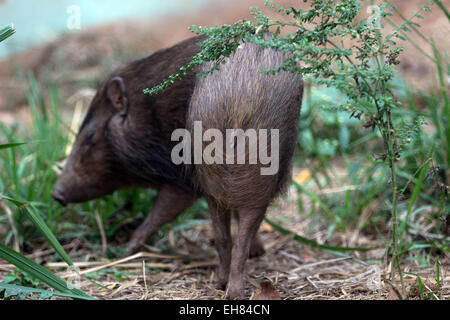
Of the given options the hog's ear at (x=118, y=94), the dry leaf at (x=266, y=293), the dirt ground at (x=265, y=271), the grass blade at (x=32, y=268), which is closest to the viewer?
the grass blade at (x=32, y=268)

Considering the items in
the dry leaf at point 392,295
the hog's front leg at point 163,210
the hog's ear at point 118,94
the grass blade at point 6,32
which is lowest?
the dry leaf at point 392,295

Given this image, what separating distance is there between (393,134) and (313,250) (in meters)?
1.76

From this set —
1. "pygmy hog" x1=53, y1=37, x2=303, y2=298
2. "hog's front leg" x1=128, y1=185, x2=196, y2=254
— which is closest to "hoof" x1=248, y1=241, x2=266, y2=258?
"pygmy hog" x1=53, y1=37, x2=303, y2=298

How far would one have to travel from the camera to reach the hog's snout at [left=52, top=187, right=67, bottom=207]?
3.63 m

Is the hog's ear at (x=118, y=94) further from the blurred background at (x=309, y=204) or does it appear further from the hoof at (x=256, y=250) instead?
the hoof at (x=256, y=250)

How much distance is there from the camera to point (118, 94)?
346cm

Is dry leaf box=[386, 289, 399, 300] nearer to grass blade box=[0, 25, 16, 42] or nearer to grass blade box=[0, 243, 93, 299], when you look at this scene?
grass blade box=[0, 243, 93, 299]

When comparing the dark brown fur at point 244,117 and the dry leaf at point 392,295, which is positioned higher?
the dark brown fur at point 244,117

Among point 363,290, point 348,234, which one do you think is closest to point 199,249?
point 348,234

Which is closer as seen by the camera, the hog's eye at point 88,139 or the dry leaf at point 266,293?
the dry leaf at point 266,293

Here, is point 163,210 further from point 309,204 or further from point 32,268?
point 309,204

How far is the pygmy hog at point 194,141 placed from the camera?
2.50 metres

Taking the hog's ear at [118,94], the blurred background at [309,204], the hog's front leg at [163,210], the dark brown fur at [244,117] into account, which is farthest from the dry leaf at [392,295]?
the hog's ear at [118,94]

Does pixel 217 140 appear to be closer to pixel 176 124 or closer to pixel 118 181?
pixel 176 124
